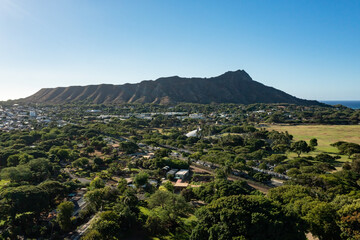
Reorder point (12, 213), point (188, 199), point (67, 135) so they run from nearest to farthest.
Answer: point (12, 213), point (188, 199), point (67, 135)

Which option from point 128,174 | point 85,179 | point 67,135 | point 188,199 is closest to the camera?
point 188,199

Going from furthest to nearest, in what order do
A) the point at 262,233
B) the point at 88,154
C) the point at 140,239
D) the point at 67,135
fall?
the point at 67,135 → the point at 88,154 → the point at 140,239 → the point at 262,233

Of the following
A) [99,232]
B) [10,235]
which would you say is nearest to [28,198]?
[10,235]

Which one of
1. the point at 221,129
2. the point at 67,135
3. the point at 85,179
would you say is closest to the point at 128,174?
the point at 85,179

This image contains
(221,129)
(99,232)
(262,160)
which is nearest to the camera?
(99,232)

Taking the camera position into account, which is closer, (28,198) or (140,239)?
(140,239)

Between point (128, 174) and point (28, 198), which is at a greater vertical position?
point (28, 198)

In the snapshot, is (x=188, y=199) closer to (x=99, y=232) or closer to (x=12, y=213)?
(x=99, y=232)

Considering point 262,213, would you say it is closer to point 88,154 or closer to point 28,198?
point 28,198

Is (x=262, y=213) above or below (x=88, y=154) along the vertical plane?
above
